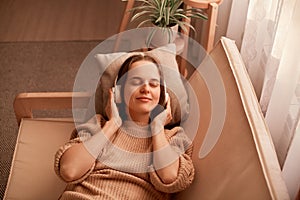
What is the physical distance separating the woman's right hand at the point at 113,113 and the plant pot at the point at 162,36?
732 millimetres

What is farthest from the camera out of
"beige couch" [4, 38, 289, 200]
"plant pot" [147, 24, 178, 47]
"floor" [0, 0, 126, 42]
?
"floor" [0, 0, 126, 42]

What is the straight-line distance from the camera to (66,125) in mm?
1932

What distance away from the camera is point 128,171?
152 centimetres

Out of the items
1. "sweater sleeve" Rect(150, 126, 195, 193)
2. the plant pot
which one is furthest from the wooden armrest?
the plant pot

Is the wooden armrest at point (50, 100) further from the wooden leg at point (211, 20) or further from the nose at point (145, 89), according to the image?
the wooden leg at point (211, 20)

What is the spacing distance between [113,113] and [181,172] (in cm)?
34

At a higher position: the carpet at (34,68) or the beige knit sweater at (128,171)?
the beige knit sweater at (128,171)

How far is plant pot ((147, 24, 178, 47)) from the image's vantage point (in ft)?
7.46

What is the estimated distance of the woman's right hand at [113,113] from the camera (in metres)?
1.60

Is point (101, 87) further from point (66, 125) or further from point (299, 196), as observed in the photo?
point (299, 196)

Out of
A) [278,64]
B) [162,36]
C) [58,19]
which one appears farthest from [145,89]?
[58,19]

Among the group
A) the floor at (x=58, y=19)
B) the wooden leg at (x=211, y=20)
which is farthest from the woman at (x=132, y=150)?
the floor at (x=58, y=19)

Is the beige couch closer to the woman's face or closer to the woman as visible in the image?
the woman

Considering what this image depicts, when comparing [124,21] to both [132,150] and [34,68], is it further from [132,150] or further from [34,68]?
[132,150]
